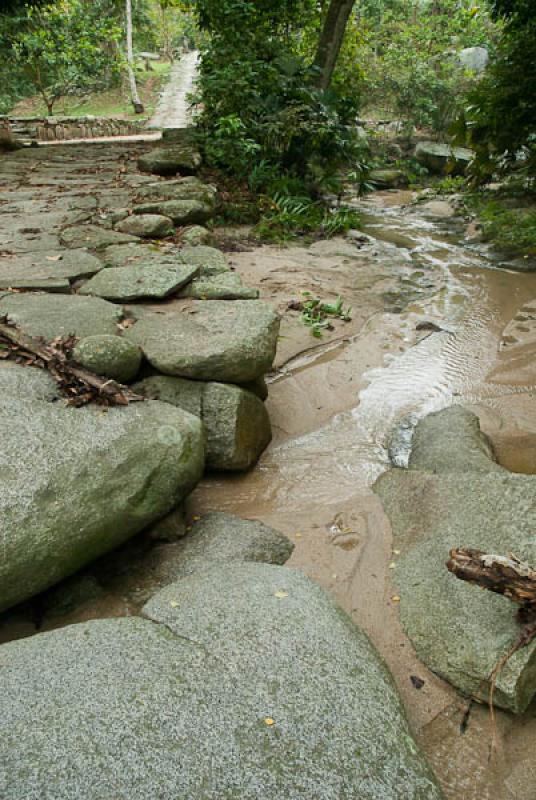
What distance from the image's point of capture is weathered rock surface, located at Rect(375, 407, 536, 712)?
1626 mm

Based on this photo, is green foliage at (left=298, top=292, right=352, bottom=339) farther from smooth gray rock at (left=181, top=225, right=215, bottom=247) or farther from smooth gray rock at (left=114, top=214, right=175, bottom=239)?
smooth gray rock at (left=114, top=214, right=175, bottom=239)

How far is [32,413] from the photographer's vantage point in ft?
6.88

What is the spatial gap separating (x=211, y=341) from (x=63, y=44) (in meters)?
19.1

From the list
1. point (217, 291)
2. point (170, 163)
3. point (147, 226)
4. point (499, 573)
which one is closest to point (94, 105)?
point (170, 163)

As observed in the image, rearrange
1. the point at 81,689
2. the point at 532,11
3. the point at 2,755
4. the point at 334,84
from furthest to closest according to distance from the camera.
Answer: the point at 334,84
the point at 532,11
the point at 81,689
the point at 2,755

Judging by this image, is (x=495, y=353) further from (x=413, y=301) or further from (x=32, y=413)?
(x=32, y=413)

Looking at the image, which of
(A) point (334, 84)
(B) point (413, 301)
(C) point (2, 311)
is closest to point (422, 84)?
(A) point (334, 84)

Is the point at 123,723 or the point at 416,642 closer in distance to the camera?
the point at 123,723

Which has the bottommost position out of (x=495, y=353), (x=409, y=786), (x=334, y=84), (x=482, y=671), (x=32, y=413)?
(x=495, y=353)

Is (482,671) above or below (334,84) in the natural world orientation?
below

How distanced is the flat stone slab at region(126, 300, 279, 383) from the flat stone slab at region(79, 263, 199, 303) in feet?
0.81

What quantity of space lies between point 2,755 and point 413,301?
16.3 feet

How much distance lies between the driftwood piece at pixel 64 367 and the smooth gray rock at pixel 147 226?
211 centimetres

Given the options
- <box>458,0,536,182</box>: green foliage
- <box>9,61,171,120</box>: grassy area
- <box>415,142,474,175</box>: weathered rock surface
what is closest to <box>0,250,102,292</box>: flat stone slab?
<box>458,0,536,182</box>: green foliage
